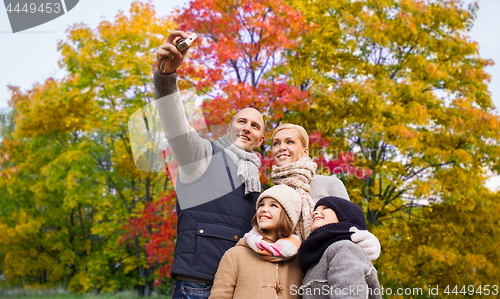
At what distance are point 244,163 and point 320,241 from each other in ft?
2.34

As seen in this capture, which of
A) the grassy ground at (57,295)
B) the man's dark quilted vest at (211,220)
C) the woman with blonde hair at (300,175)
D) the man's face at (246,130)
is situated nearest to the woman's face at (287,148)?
the woman with blonde hair at (300,175)

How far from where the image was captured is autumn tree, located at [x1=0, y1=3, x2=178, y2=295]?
37.8 feet

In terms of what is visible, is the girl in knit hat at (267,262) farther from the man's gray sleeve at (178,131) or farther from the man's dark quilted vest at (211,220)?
the man's gray sleeve at (178,131)

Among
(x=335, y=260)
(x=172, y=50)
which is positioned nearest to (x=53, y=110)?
(x=172, y=50)

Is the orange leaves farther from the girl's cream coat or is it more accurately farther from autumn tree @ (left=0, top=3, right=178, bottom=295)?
the girl's cream coat

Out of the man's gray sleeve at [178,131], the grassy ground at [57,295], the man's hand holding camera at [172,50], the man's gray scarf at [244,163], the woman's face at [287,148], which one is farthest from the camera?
the grassy ground at [57,295]

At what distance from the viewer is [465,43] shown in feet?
28.4

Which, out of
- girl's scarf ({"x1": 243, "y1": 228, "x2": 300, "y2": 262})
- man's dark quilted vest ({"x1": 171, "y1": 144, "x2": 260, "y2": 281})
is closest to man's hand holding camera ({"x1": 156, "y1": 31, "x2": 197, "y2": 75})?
man's dark quilted vest ({"x1": 171, "y1": 144, "x2": 260, "y2": 281})

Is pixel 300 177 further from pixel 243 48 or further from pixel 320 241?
pixel 243 48

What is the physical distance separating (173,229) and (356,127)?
13.9ft

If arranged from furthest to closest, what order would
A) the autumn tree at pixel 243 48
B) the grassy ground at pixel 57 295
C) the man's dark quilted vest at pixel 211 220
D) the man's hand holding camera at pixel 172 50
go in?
the grassy ground at pixel 57 295 < the autumn tree at pixel 243 48 < the man's dark quilted vest at pixel 211 220 < the man's hand holding camera at pixel 172 50

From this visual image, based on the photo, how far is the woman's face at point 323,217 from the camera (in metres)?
1.95

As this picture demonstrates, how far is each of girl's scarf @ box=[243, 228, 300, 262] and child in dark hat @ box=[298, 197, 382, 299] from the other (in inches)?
2.2

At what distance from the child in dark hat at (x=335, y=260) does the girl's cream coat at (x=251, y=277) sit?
9 centimetres
